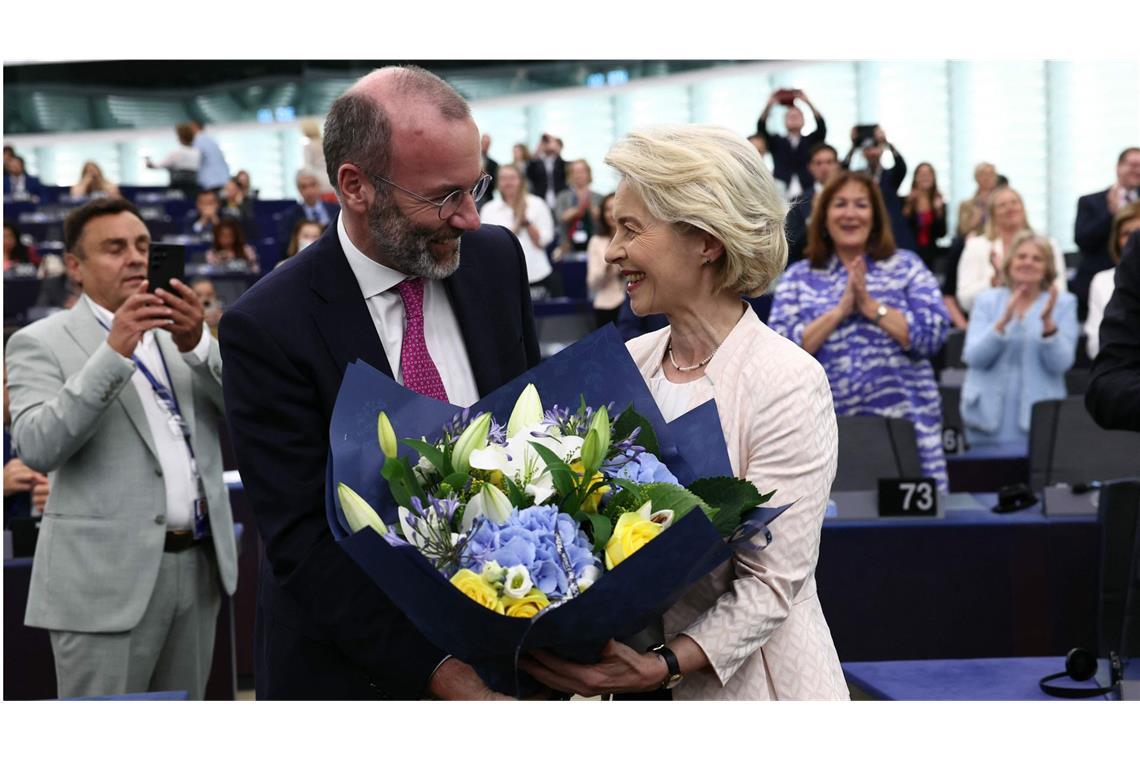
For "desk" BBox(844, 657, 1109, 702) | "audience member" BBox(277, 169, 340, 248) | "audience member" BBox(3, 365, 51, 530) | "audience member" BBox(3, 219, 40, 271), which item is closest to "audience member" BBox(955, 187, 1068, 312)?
"audience member" BBox(277, 169, 340, 248)

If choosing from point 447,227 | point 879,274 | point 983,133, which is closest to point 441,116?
point 447,227

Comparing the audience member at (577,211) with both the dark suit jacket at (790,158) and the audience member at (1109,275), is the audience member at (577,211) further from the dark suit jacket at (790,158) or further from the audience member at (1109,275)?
the audience member at (1109,275)

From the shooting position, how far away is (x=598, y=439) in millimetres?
1465

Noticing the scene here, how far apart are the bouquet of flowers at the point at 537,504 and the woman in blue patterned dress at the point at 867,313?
8.55ft

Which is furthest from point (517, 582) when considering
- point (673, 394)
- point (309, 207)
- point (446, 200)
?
point (309, 207)

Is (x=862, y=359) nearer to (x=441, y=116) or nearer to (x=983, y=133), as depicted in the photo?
Answer: (x=441, y=116)

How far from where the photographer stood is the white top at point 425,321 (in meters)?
1.86

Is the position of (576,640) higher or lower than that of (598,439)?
lower

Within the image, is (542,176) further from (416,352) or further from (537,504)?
(537,504)

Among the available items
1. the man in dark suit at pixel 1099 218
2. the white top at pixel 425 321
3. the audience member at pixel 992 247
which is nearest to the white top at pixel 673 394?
the white top at pixel 425 321

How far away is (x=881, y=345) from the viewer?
13.5 feet

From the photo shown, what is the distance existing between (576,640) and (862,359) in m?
2.92

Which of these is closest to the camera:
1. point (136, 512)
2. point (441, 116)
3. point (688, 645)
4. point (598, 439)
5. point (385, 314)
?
point (598, 439)

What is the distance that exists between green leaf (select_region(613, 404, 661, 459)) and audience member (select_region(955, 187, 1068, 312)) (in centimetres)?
563
